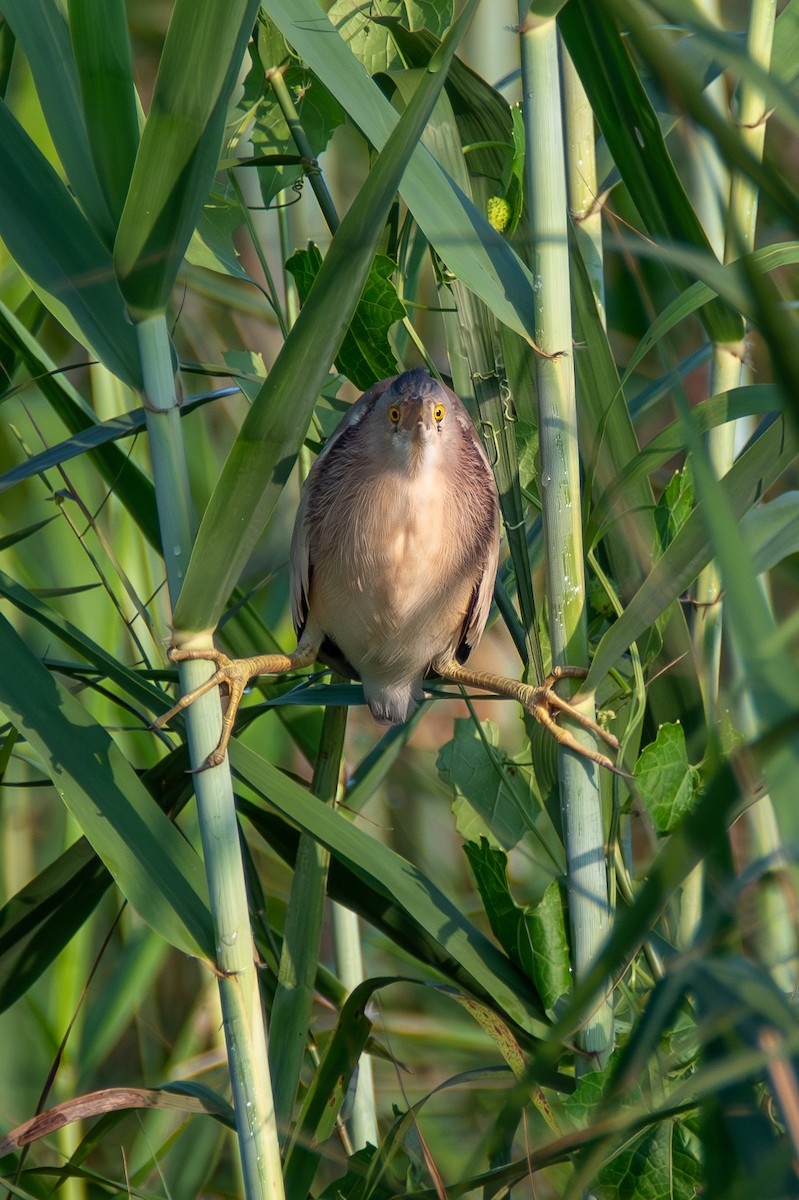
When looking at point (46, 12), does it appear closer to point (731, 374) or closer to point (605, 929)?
point (731, 374)

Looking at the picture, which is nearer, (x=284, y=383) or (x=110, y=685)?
(x=284, y=383)

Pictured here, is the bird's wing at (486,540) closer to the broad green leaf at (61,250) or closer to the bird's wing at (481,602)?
the bird's wing at (481,602)

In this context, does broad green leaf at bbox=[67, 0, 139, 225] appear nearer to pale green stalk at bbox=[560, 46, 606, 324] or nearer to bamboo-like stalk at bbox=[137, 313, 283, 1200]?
bamboo-like stalk at bbox=[137, 313, 283, 1200]

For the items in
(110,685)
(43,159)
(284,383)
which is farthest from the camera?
(110,685)

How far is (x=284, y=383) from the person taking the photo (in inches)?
38.4

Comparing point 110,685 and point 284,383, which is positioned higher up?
point 110,685

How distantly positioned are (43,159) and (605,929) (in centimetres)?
94

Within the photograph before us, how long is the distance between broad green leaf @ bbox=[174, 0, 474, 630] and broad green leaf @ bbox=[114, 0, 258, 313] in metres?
0.17

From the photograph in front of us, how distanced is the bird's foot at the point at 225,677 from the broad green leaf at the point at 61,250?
0.89 feet

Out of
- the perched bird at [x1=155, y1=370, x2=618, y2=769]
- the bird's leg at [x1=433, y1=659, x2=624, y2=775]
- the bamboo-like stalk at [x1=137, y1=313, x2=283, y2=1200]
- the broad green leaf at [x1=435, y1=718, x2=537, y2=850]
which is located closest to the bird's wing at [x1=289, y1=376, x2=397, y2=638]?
the perched bird at [x1=155, y1=370, x2=618, y2=769]

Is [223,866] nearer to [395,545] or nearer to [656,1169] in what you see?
[656,1169]

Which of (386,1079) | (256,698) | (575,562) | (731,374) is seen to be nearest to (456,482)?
(731,374)

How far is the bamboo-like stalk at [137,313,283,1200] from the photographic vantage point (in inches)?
41.7

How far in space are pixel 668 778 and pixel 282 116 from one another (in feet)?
3.22
